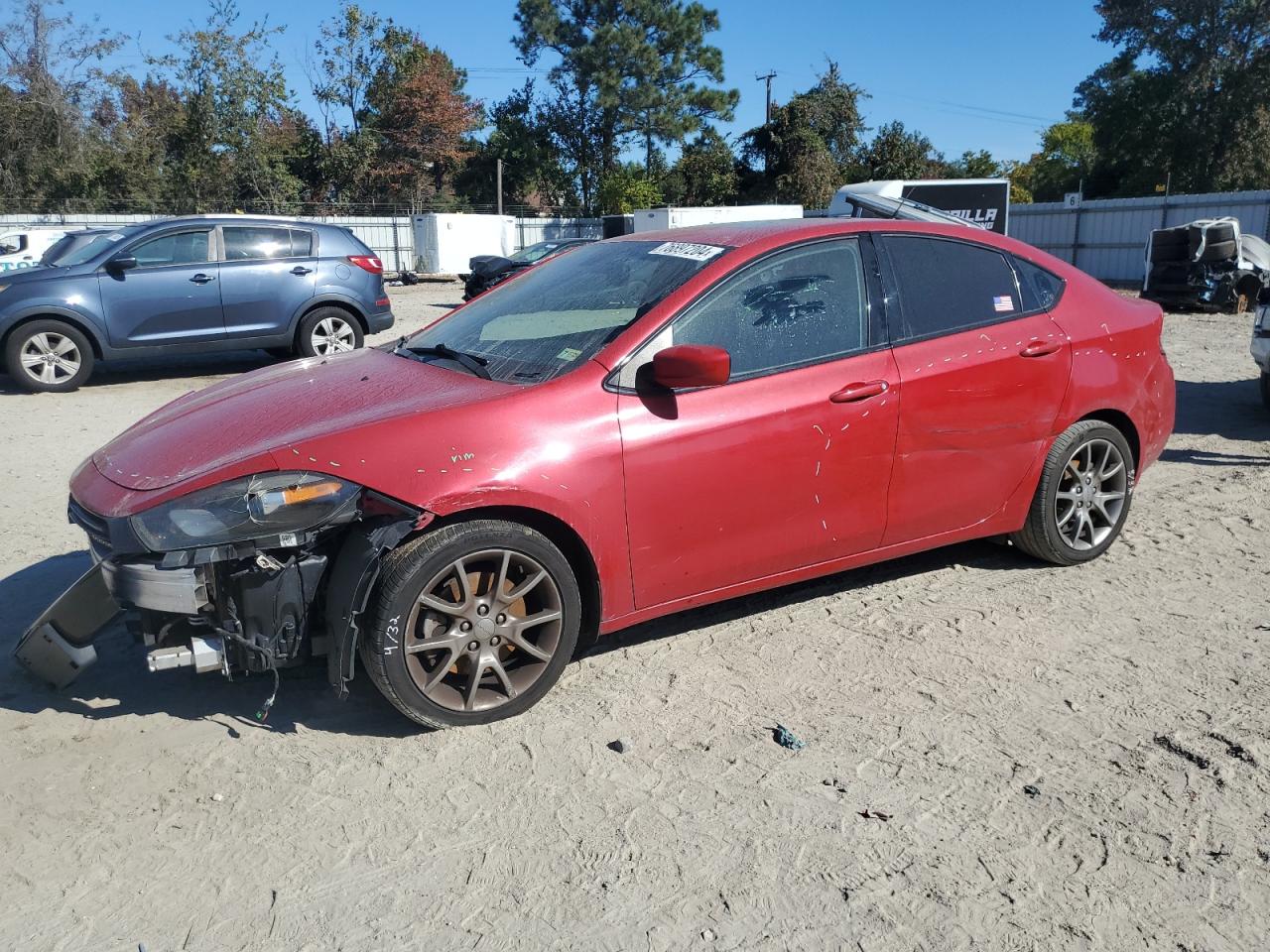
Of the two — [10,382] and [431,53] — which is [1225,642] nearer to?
[10,382]

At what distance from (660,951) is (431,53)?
52.8m

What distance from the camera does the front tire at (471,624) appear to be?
10.5 ft

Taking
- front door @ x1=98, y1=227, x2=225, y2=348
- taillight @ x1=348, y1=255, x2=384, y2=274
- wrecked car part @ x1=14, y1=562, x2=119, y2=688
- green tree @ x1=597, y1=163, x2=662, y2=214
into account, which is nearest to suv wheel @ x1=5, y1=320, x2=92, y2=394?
front door @ x1=98, y1=227, x2=225, y2=348

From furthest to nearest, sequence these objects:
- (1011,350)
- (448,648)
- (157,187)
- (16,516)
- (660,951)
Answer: (157,187), (16,516), (1011,350), (448,648), (660,951)

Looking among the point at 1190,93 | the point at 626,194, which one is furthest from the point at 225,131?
the point at 1190,93

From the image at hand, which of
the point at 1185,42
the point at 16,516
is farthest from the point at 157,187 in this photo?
the point at 1185,42

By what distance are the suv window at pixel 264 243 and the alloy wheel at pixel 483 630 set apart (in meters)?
8.71

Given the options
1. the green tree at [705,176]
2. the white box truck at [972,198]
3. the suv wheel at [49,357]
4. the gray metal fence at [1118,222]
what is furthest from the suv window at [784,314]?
the green tree at [705,176]

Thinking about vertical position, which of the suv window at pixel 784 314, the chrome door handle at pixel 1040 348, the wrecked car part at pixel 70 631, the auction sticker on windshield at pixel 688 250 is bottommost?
the wrecked car part at pixel 70 631

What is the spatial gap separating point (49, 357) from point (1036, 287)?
954 cm

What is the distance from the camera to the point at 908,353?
4.11 meters

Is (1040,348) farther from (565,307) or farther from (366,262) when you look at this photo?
(366,262)

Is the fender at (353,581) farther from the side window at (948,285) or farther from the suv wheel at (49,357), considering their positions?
the suv wheel at (49,357)

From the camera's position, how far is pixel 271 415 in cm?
357
